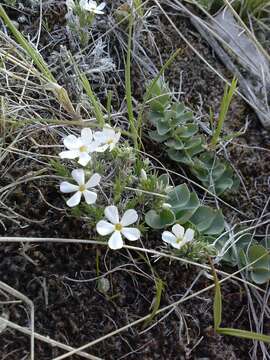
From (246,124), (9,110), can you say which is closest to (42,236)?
(9,110)

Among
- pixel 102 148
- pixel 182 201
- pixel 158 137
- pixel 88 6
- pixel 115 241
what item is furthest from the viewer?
pixel 88 6

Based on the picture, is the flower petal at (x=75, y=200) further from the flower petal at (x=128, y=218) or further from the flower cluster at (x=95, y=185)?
the flower petal at (x=128, y=218)

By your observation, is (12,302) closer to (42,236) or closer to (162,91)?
(42,236)

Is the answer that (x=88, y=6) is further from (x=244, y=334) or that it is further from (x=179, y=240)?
(x=244, y=334)

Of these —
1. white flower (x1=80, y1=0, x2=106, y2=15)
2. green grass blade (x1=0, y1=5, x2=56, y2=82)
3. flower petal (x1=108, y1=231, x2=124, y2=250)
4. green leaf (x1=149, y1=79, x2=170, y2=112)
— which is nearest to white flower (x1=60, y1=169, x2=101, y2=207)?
flower petal (x1=108, y1=231, x2=124, y2=250)

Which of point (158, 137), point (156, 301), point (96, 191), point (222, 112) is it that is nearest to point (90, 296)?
point (156, 301)
